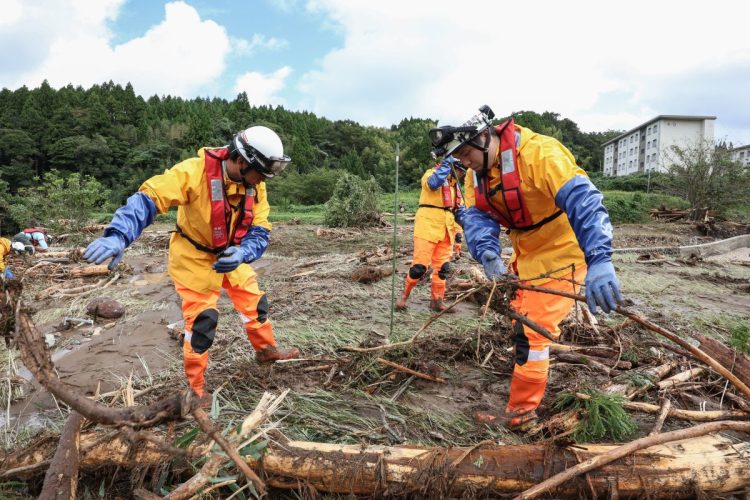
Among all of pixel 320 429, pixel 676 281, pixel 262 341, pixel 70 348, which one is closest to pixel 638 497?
pixel 320 429

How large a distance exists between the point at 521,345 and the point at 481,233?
829mm

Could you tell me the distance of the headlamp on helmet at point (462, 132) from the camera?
2.64 meters

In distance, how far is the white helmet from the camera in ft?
10.3

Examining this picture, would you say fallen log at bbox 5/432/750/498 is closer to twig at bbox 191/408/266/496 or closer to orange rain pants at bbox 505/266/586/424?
twig at bbox 191/408/266/496

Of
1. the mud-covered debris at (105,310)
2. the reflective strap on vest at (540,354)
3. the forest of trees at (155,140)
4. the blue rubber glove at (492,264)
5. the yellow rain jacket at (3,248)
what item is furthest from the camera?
the forest of trees at (155,140)

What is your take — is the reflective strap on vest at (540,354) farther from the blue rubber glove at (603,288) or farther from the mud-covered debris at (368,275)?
the mud-covered debris at (368,275)

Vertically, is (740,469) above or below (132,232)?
below

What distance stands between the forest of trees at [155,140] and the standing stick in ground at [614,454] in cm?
3143

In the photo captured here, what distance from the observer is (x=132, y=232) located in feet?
9.08

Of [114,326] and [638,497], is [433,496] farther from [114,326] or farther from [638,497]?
[114,326]

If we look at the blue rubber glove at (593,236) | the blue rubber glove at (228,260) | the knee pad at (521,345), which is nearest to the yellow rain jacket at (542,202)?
the blue rubber glove at (593,236)

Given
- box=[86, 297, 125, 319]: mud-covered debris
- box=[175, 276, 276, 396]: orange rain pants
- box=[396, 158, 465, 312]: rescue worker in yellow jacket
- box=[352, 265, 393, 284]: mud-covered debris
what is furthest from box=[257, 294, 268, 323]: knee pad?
box=[352, 265, 393, 284]: mud-covered debris

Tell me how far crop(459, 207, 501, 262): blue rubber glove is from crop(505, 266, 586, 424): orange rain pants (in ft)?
1.54

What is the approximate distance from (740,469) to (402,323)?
332 centimetres
